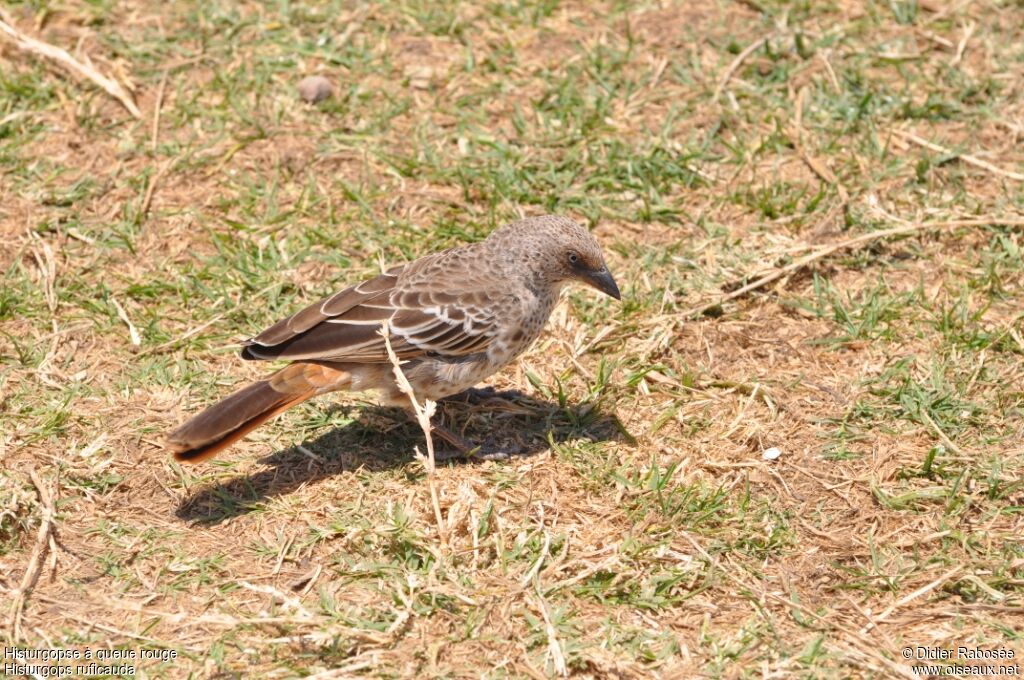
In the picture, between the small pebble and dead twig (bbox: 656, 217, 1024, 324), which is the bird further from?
the small pebble

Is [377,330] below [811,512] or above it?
above

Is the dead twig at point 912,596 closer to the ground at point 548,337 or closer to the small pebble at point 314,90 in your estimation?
the ground at point 548,337

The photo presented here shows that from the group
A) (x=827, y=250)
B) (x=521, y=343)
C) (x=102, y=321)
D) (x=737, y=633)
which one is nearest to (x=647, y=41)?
(x=827, y=250)

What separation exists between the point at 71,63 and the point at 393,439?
401 centimetres

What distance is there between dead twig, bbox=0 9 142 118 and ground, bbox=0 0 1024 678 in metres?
0.09

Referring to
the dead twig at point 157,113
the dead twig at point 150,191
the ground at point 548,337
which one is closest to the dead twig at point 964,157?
the ground at point 548,337

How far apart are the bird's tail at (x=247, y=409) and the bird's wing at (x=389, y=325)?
3.9 inches

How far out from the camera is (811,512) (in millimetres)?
5680

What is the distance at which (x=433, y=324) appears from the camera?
616 cm

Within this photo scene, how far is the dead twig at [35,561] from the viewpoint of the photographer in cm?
502

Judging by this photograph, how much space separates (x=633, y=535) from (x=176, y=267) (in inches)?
135

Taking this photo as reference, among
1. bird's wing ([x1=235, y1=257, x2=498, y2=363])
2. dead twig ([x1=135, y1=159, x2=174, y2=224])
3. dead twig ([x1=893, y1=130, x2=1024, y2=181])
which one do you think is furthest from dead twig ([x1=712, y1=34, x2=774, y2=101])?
dead twig ([x1=135, y1=159, x2=174, y2=224])

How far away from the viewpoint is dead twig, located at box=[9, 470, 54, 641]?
5.02 metres

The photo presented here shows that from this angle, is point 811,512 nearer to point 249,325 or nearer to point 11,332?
point 249,325
